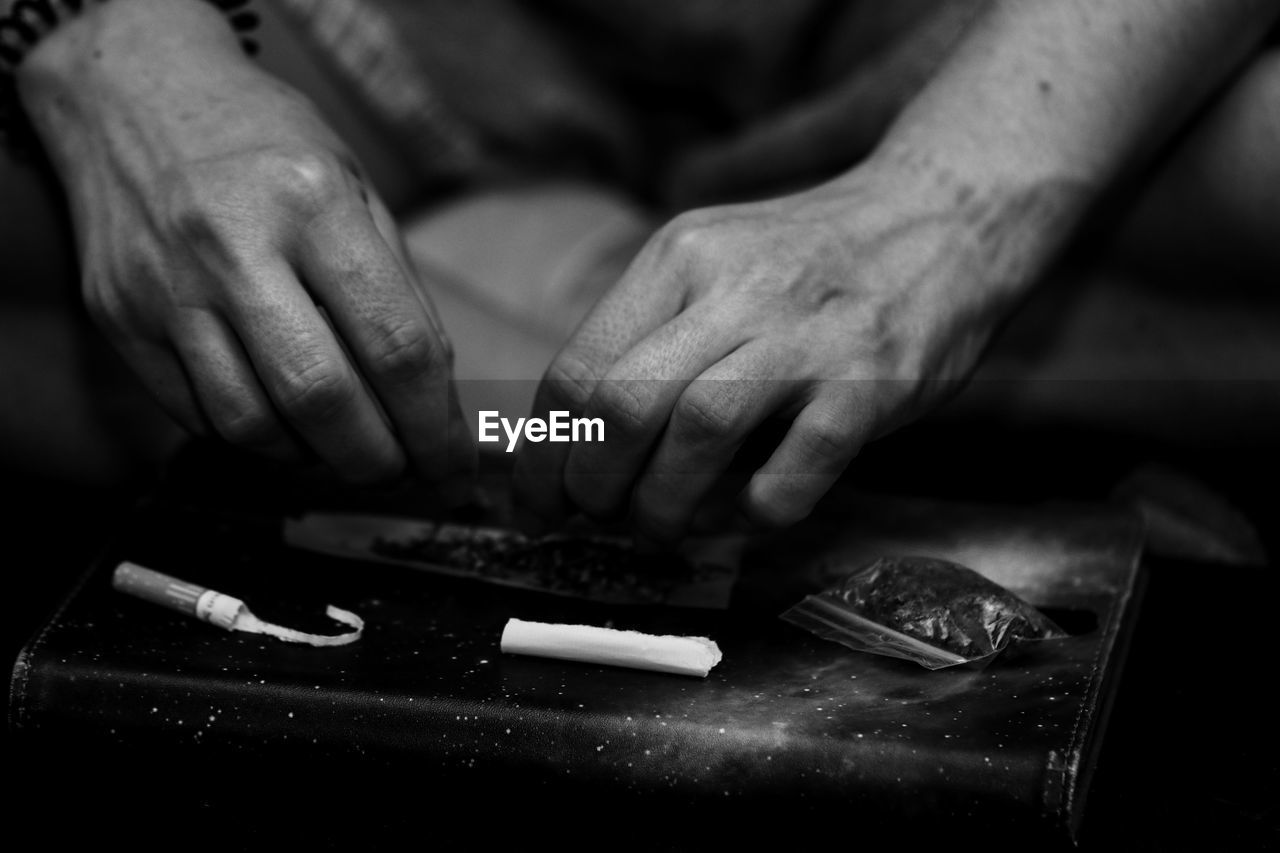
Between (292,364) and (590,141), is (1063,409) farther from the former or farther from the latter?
(292,364)

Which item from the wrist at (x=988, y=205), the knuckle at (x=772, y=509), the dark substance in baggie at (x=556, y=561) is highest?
the wrist at (x=988, y=205)

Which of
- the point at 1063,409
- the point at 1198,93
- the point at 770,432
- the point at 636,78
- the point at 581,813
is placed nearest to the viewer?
the point at 581,813

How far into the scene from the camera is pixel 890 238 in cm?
63

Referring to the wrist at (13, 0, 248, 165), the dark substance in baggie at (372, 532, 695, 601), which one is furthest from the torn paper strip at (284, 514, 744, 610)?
the wrist at (13, 0, 248, 165)

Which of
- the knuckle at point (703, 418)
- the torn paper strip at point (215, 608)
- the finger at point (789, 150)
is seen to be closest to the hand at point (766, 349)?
the knuckle at point (703, 418)

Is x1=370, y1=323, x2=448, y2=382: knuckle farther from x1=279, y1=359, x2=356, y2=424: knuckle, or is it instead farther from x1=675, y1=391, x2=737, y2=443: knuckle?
x1=675, y1=391, x2=737, y2=443: knuckle

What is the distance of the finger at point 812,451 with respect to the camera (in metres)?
0.57

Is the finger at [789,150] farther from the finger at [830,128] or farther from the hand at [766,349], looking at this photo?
the hand at [766,349]

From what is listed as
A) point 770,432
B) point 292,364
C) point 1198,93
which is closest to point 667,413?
point 770,432

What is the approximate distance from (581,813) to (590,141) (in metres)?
0.62

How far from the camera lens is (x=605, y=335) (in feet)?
1.93

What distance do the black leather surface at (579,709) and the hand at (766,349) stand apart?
0.23 feet

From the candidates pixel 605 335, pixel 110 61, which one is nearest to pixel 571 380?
pixel 605 335

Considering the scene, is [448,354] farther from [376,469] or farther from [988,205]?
[988,205]
